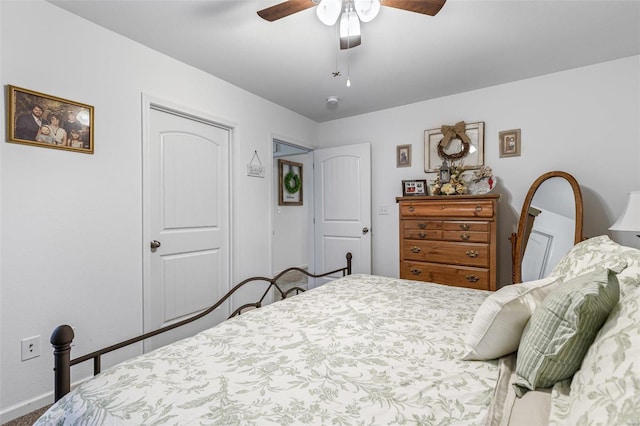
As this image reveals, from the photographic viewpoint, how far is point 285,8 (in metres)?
1.57

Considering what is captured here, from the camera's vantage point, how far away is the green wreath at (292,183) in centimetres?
496

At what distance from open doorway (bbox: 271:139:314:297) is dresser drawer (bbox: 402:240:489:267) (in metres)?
1.54

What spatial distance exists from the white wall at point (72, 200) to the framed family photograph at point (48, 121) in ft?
0.15

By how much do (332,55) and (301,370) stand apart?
2.26m

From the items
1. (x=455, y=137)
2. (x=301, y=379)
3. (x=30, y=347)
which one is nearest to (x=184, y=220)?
(x=30, y=347)

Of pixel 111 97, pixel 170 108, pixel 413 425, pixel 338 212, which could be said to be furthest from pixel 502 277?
pixel 111 97

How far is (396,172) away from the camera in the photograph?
3703mm

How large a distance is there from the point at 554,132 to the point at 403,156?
4.62ft

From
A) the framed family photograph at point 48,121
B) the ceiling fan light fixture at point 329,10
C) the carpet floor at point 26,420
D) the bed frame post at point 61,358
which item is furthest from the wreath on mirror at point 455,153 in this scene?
the carpet floor at point 26,420

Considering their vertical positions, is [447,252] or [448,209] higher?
[448,209]

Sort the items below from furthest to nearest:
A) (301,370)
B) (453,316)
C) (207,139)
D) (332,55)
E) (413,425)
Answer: (207,139) → (332,55) → (453,316) → (301,370) → (413,425)

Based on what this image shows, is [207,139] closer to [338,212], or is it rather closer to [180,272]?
[180,272]

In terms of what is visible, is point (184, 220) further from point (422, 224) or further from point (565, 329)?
point (565, 329)

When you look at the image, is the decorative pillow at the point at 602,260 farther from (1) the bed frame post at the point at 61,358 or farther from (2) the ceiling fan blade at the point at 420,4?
(1) the bed frame post at the point at 61,358
